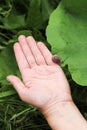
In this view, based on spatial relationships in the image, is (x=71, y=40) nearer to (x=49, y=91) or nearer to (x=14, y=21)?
(x=49, y=91)

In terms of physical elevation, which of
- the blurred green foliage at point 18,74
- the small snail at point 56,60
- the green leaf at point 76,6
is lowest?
the blurred green foliage at point 18,74

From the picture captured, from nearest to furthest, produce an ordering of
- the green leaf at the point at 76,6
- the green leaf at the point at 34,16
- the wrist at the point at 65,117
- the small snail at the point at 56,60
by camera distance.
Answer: the wrist at the point at 65,117 → the small snail at the point at 56,60 → the green leaf at the point at 76,6 → the green leaf at the point at 34,16

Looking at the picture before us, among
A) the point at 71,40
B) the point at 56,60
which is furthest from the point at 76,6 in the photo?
the point at 56,60

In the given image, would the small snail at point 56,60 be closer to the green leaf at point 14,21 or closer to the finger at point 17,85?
the finger at point 17,85

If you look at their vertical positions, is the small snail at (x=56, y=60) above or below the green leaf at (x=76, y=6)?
below

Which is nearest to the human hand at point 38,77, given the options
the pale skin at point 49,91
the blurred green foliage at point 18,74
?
the pale skin at point 49,91

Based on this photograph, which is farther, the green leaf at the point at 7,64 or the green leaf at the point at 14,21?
the green leaf at the point at 14,21

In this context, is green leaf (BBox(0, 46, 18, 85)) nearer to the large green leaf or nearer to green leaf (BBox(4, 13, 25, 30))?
green leaf (BBox(4, 13, 25, 30))
